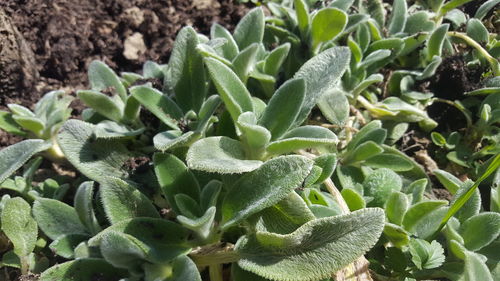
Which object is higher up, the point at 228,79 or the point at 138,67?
the point at 228,79

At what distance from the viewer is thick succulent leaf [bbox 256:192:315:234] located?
4.95ft

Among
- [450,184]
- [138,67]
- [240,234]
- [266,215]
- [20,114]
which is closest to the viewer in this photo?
[266,215]

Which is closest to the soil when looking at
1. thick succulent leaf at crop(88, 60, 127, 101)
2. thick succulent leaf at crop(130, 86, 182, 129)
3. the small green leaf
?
thick succulent leaf at crop(88, 60, 127, 101)

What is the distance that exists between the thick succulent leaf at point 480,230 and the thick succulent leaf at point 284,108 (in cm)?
70

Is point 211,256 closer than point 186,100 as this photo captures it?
Yes

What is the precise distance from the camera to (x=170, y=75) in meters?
2.02

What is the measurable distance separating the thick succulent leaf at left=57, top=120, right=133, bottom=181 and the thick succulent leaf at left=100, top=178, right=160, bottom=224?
0.75ft

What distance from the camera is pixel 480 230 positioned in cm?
165

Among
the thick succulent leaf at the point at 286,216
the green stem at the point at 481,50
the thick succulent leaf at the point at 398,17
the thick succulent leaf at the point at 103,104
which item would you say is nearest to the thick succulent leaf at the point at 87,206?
the thick succulent leaf at the point at 103,104

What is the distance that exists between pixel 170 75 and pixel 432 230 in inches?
45.8

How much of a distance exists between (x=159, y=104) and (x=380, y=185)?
35.1 inches

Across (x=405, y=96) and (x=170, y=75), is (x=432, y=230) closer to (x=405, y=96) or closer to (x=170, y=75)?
(x=405, y=96)

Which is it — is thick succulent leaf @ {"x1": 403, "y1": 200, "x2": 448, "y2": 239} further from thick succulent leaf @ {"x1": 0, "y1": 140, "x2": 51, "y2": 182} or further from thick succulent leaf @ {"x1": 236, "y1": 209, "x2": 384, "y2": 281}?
thick succulent leaf @ {"x1": 0, "y1": 140, "x2": 51, "y2": 182}

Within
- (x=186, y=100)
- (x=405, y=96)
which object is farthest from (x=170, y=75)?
(x=405, y=96)
